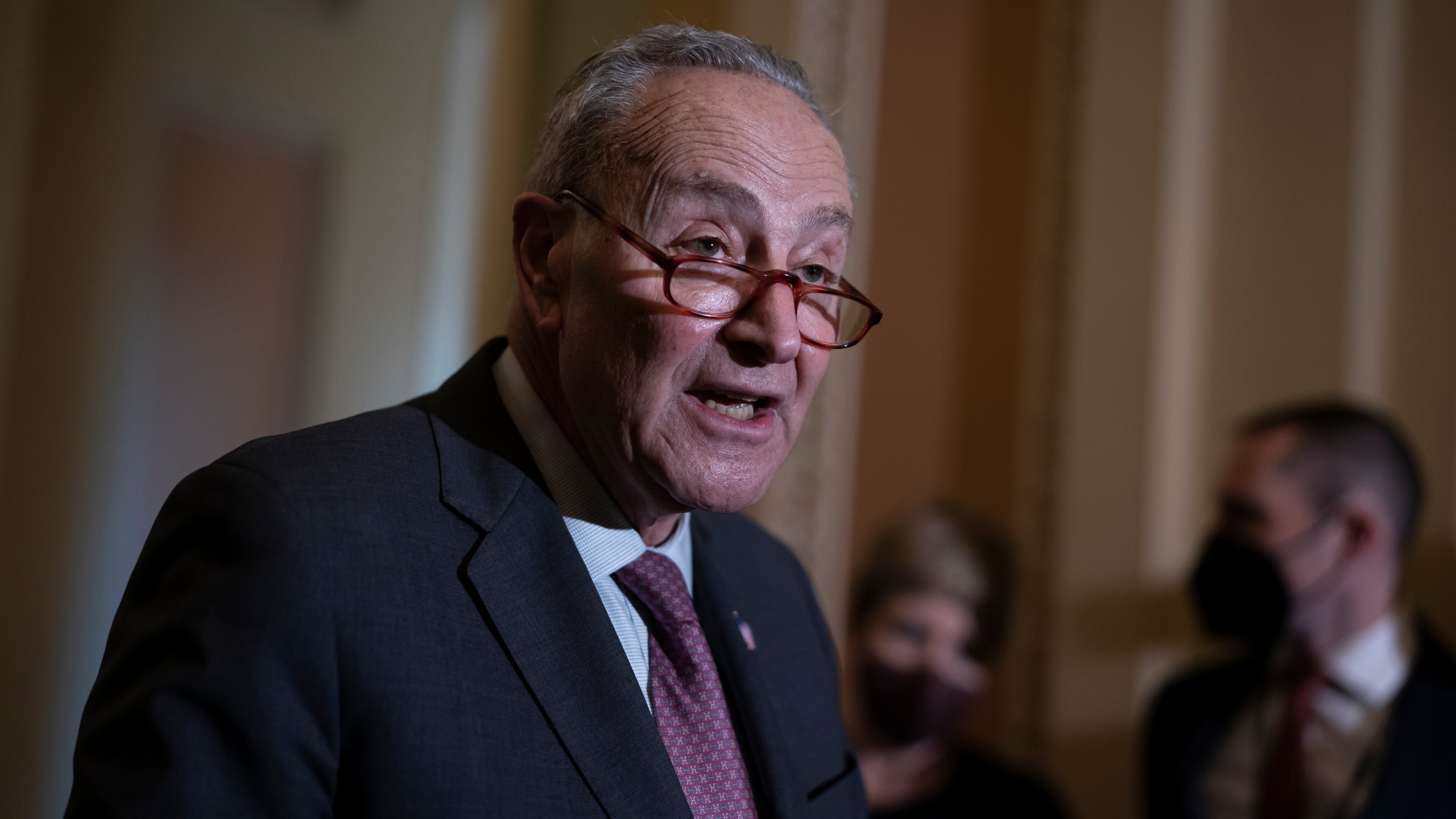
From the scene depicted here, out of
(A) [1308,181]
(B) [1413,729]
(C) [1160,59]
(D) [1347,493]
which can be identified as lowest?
(B) [1413,729]

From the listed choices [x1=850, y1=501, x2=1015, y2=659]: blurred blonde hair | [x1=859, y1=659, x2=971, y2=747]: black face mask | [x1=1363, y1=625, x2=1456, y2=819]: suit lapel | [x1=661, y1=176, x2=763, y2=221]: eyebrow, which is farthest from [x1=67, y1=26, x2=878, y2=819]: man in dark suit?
[x1=1363, y1=625, x2=1456, y2=819]: suit lapel

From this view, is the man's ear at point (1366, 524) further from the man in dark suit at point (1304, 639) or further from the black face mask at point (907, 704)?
the black face mask at point (907, 704)

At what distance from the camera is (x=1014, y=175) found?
3.51 meters

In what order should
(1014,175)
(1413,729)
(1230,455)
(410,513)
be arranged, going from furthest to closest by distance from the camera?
(1014,175)
(1230,455)
(1413,729)
(410,513)

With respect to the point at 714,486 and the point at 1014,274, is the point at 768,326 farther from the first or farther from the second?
the point at 1014,274

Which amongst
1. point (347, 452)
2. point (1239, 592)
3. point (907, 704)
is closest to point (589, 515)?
point (347, 452)

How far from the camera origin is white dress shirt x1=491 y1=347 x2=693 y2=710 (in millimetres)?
1146

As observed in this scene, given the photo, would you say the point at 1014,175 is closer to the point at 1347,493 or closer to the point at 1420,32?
the point at 1420,32

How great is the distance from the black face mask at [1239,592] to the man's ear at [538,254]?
91.7 inches

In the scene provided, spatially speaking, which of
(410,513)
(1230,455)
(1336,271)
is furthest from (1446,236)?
(410,513)

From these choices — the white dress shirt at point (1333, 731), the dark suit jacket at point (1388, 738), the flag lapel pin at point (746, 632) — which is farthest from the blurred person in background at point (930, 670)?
the flag lapel pin at point (746, 632)

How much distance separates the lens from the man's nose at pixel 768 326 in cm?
109

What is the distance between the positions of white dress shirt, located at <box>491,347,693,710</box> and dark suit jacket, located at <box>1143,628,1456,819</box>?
2.13m

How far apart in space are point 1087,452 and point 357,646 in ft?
9.33
